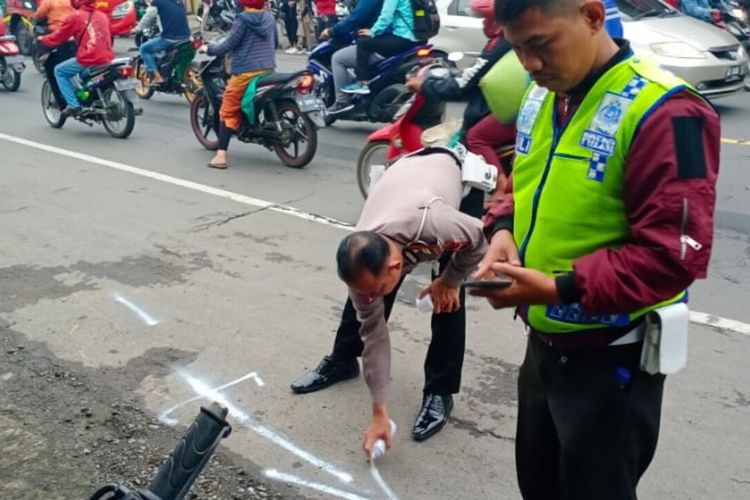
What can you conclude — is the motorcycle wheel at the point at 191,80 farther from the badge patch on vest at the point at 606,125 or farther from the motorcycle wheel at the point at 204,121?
the badge patch on vest at the point at 606,125

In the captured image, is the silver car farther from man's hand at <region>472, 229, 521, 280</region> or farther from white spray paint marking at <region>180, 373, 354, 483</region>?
man's hand at <region>472, 229, 521, 280</region>

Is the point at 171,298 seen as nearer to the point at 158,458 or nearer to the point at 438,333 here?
the point at 158,458

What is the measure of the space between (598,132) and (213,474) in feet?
→ 7.05

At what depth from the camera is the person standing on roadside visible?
63.4 inches

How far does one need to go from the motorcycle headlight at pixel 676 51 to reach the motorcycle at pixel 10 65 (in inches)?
366

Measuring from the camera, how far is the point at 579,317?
1.85 meters

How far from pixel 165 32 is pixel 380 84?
4.15 m

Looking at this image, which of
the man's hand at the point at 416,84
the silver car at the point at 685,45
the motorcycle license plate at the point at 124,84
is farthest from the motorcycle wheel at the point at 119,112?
the man's hand at the point at 416,84

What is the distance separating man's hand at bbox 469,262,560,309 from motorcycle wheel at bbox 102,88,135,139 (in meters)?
8.24

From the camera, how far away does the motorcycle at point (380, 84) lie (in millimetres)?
8312

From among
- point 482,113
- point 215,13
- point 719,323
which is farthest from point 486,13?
point 215,13

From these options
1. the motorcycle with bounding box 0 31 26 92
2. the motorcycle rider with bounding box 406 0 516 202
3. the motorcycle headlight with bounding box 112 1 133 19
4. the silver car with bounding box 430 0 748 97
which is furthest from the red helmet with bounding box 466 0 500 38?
the motorcycle headlight with bounding box 112 1 133 19

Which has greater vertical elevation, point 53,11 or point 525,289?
point 525,289

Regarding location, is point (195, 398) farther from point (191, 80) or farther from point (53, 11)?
point (53, 11)
